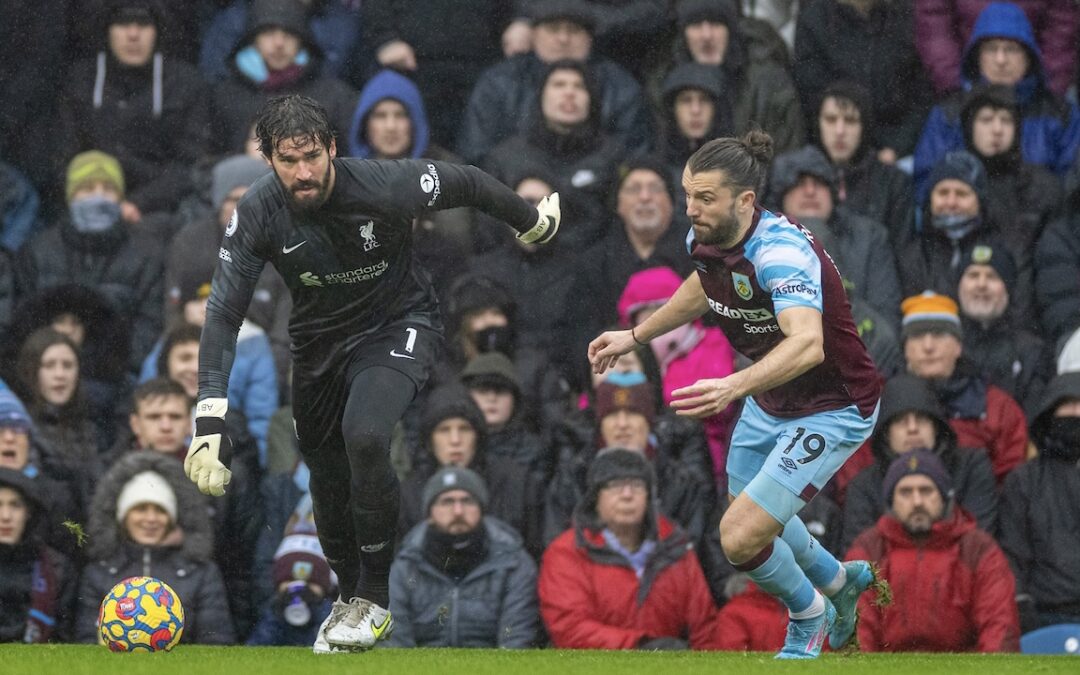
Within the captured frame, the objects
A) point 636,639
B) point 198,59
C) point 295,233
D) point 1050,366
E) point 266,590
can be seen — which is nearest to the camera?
point 295,233

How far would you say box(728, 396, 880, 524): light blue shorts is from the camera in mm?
9195

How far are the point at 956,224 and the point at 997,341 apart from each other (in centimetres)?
90

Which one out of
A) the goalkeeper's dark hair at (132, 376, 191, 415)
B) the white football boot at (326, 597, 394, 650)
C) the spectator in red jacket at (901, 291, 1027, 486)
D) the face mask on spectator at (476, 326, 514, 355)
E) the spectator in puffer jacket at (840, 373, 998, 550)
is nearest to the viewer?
the white football boot at (326, 597, 394, 650)

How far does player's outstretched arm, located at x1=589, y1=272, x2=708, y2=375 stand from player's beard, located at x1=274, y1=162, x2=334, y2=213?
1.52m

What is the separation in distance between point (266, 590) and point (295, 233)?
3.55 m

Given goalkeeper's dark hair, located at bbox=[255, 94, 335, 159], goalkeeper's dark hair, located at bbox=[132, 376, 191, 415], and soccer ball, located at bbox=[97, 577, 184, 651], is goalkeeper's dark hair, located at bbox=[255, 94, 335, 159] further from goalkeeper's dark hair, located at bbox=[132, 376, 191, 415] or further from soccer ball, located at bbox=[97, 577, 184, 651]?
goalkeeper's dark hair, located at bbox=[132, 376, 191, 415]

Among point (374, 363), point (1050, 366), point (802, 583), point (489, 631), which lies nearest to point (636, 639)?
point (489, 631)

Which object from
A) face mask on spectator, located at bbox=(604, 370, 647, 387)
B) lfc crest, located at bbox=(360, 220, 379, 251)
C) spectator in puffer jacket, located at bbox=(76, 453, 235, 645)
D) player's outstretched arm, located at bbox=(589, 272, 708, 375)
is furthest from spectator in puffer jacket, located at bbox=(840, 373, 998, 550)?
lfc crest, located at bbox=(360, 220, 379, 251)

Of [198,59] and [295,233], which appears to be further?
[198,59]

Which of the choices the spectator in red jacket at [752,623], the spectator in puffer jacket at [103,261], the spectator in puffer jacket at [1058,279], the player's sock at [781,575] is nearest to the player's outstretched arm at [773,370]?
the player's sock at [781,575]

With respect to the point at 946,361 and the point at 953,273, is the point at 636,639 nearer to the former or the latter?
the point at 946,361

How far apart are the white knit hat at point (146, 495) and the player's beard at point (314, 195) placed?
9.73 feet

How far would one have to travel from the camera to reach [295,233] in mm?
9336

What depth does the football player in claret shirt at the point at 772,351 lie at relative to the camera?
916cm
